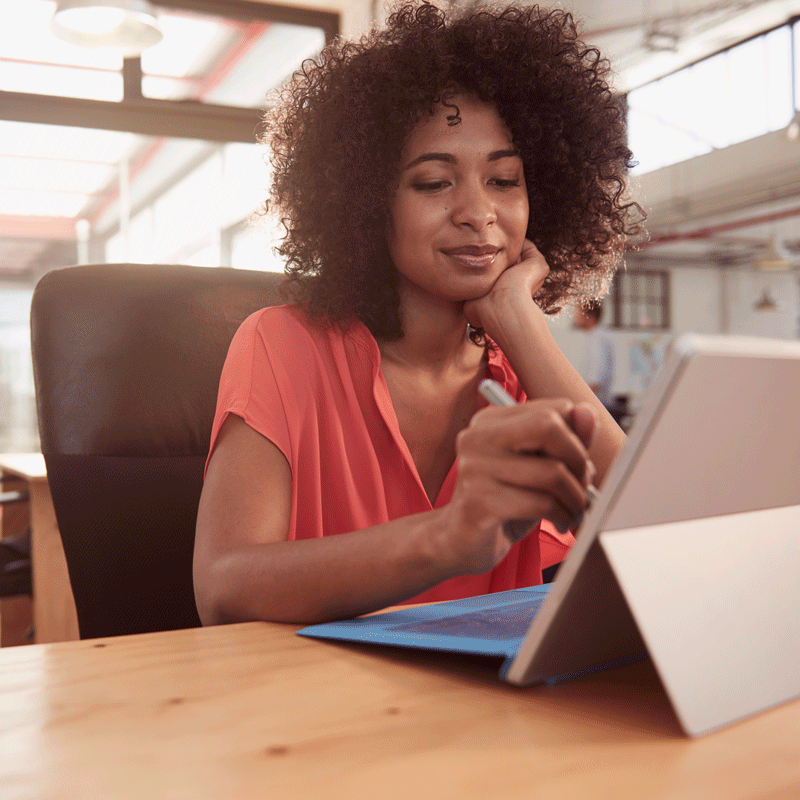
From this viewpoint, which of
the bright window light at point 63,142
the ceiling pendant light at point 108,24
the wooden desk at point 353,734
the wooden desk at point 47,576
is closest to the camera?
the wooden desk at point 353,734

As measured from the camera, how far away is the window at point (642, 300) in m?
12.0

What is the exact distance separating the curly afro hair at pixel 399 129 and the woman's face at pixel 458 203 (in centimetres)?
3

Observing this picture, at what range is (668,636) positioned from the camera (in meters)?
0.41

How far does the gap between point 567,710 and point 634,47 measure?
262 inches

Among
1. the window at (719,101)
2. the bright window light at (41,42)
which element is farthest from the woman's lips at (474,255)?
the window at (719,101)

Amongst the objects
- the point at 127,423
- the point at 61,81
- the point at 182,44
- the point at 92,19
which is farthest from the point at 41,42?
the point at 127,423

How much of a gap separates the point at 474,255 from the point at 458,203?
0.25ft

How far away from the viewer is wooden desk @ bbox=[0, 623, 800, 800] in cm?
35

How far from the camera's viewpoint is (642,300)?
1228 centimetres

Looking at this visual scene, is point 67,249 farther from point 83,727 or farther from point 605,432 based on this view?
point 83,727

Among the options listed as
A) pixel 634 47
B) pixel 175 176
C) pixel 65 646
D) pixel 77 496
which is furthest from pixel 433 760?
pixel 634 47

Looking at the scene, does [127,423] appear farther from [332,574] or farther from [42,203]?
[42,203]

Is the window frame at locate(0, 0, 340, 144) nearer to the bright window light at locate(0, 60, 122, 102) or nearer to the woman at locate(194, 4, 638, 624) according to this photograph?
the bright window light at locate(0, 60, 122, 102)

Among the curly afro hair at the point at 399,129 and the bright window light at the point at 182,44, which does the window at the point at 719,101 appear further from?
the curly afro hair at the point at 399,129
